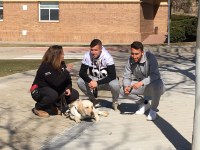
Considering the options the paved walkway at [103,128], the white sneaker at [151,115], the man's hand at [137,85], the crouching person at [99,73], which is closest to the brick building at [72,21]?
the paved walkway at [103,128]

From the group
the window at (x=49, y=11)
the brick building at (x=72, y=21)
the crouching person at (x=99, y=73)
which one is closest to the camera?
the crouching person at (x=99, y=73)

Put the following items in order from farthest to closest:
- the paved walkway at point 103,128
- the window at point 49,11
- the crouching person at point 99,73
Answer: the window at point 49,11 < the crouching person at point 99,73 < the paved walkway at point 103,128

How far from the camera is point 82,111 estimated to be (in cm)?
721

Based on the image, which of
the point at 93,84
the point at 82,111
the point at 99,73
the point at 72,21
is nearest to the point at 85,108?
the point at 82,111

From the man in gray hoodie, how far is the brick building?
964 inches

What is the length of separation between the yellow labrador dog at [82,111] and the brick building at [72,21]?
24825mm

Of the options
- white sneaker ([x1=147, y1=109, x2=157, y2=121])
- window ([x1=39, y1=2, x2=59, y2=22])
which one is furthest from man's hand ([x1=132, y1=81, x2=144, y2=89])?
window ([x1=39, y1=2, x2=59, y2=22])

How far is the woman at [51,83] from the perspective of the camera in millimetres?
7465

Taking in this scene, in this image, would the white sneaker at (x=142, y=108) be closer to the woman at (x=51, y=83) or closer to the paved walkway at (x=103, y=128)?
the paved walkway at (x=103, y=128)

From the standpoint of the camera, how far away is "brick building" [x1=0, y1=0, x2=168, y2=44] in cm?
3212

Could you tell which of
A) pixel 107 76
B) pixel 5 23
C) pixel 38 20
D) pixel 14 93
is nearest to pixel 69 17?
pixel 38 20

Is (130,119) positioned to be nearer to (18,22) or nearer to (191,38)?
(191,38)

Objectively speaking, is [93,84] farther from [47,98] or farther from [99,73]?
[47,98]

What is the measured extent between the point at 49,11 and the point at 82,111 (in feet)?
88.3
